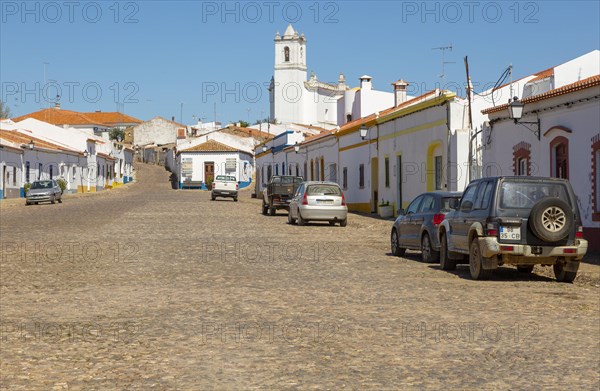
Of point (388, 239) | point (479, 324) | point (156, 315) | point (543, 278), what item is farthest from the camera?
point (388, 239)

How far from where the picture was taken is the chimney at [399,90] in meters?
52.1

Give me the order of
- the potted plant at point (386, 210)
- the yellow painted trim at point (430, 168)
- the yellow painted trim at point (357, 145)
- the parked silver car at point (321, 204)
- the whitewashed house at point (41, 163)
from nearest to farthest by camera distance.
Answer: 1. the parked silver car at point (321, 204)
2. the yellow painted trim at point (430, 168)
3. the potted plant at point (386, 210)
4. the yellow painted trim at point (357, 145)
5. the whitewashed house at point (41, 163)

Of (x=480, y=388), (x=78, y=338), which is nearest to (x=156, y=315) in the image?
(x=78, y=338)

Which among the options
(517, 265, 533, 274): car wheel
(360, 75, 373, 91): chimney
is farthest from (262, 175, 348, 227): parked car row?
(360, 75, 373, 91): chimney

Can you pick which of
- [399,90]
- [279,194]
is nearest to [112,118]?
[399,90]

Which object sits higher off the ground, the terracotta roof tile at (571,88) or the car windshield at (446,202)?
the terracotta roof tile at (571,88)

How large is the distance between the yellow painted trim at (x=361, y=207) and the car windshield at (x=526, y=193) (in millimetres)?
29513

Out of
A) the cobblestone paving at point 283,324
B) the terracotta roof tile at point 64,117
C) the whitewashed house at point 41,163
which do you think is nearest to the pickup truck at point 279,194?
the cobblestone paving at point 283,324

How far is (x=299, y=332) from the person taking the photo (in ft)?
29.9

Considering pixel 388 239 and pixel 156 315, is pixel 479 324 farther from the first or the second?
pixel 388 239

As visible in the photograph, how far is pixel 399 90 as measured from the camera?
5234 centimetres

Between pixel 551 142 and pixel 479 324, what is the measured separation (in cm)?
1482

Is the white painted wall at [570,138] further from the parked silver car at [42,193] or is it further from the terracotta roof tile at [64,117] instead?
the terracotta roof tile at [64,117]

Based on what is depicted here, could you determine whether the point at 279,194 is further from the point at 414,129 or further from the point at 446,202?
the point at 446,202
